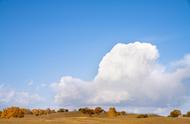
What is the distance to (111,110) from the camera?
75500 mm

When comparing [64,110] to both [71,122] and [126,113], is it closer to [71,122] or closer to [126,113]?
[126,113]

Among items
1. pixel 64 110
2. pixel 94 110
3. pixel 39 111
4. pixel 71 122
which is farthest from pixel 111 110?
pixel 71 122

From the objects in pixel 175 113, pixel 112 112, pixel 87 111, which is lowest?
pixel 175 113

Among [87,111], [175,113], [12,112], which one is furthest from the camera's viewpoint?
[87,111]

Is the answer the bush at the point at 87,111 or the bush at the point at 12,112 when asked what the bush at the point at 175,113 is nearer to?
the bush at the point at 87,111

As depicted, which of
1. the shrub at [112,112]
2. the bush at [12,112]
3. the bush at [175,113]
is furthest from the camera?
the shrub at [112,112]

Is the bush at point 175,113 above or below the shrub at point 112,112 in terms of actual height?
below

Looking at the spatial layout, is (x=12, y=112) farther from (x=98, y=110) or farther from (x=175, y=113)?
(x=175, y=113)

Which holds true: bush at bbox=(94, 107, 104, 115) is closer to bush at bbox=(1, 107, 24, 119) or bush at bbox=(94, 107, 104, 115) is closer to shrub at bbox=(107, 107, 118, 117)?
shrub at bbox=(107, 107, 118, 117)

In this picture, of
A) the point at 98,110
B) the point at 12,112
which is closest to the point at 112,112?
the point at 98,110

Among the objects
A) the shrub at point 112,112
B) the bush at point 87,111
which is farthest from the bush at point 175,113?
the bush at point 87,111

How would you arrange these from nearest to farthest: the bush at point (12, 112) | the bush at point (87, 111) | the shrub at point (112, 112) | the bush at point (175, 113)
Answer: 1. the bush at point (12, 112)
2. the bush at point (175, 113)
3. the shrub at point (112, 112)
4. the bush at point (87, 111)

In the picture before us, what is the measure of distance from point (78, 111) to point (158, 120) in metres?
25.4

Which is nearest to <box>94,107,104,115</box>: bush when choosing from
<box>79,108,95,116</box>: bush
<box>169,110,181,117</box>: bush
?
<box>79,108,95,116</box>: bush
